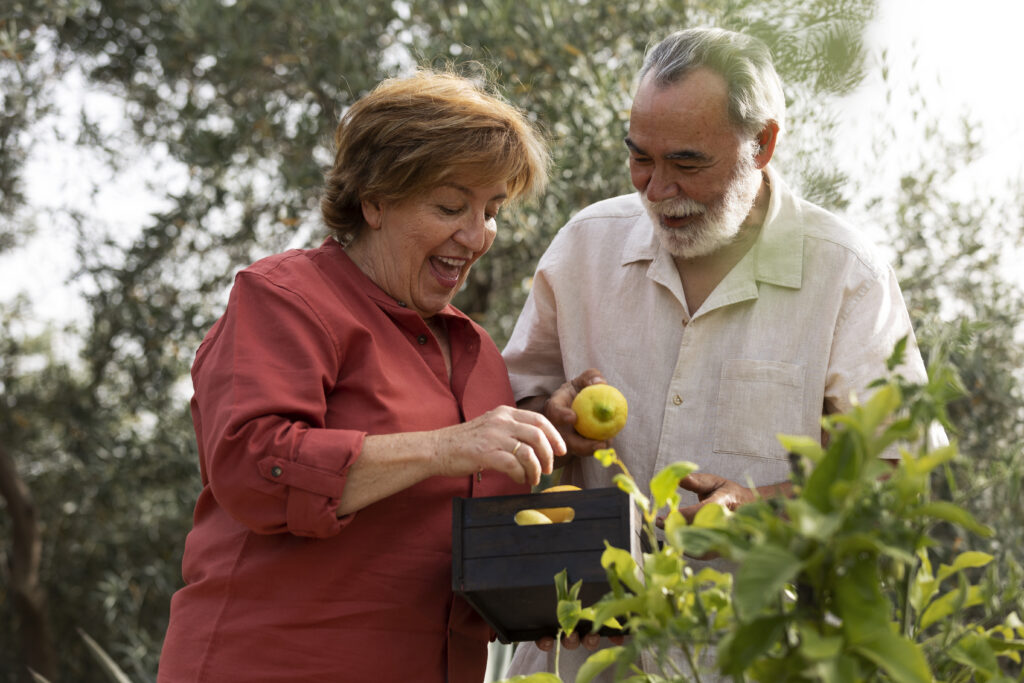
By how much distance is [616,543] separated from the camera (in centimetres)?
192

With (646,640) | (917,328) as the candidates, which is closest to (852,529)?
(646,640)

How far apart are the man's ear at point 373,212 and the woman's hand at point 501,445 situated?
66cm

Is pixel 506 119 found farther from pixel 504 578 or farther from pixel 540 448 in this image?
pixel 504 578

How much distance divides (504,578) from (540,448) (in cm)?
25

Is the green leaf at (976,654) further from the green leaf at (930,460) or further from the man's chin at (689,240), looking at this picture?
the man's chin at (689,240)

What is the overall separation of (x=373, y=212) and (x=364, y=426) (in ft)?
1.89

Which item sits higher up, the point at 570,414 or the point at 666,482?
the point at 666,482

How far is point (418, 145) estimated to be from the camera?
243 cm

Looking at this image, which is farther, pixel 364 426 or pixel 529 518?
pixel 364 426

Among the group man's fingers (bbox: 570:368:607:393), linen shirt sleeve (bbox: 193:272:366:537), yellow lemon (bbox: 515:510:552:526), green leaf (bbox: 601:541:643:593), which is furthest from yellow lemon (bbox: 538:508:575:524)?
green leaf (bbox: 601:541:643:593)

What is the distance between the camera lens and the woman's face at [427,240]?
2.47 meters

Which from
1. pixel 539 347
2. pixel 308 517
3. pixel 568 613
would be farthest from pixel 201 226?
pixel 568 613

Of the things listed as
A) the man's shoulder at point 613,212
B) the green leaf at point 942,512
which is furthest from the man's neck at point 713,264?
the green leaf at point 942,512

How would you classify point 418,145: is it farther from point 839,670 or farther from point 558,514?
point 839,670
